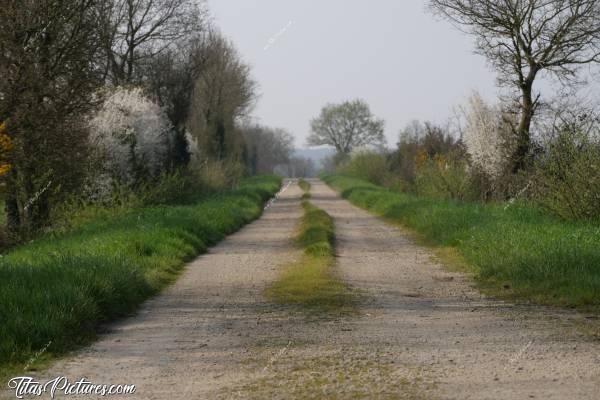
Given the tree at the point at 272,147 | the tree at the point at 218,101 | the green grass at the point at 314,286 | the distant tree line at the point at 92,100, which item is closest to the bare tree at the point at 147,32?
the distant tree line at the point at 92,100

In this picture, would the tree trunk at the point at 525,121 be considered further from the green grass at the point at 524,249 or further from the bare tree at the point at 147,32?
the bare tree at the point at 147,32

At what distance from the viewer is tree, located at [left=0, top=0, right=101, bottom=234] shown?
16766 millimetres

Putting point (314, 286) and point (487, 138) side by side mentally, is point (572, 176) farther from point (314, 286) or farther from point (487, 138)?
point (487, 138)

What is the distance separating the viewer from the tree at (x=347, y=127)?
377 ft

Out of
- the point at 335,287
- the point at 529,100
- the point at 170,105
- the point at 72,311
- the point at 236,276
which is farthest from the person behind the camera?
the point at 170,105

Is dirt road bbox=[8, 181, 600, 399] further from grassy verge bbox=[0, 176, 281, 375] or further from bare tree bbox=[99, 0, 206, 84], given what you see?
bare tree bbox=[99, 0, 206, 84]

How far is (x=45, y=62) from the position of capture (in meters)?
19.0

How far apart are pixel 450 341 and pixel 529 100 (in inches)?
708

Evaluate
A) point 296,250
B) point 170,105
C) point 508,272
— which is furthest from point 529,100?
point 170,105

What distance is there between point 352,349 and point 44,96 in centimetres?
1323

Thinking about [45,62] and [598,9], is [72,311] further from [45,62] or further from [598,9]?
[598,9]

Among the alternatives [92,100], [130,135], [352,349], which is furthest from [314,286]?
[130,135]

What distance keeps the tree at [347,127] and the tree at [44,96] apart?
94.6 metres

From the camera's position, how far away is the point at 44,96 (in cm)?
1792
